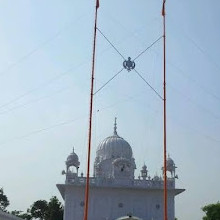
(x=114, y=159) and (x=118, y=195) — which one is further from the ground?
(x=114, y=159)

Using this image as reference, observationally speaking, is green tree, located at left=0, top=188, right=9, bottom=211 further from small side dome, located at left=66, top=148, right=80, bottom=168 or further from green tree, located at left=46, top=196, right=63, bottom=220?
small side dome, located at left=66, top=148, right=80, bottom=168

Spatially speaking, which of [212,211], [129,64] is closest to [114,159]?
[129,64]

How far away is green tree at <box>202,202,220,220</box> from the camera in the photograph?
5983 cm

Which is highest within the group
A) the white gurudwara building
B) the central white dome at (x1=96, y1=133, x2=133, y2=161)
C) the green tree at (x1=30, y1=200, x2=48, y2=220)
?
the central white dome at (x1=96, y1=133, x2=133, y2=161)

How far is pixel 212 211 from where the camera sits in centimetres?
6091

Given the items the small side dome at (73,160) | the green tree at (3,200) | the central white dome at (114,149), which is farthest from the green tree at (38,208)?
the small side dome at (73,160)

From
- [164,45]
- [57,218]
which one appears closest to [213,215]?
[57,218]

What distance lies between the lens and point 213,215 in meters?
60.2

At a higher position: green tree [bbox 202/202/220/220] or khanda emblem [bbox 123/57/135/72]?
khanda emblem [bbox 123/57/135/72]

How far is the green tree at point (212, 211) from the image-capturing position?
→ 196 feet

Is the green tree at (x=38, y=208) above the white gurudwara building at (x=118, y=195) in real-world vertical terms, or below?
above

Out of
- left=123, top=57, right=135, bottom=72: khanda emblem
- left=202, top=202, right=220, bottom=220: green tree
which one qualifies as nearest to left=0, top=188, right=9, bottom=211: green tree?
left=202, top=202, right=220, bottom=220: green tree

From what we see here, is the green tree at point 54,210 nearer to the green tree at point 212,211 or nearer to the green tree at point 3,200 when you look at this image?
the green tree at point 3,200

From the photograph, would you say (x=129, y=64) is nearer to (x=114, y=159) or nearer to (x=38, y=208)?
(x=114, y=159)
